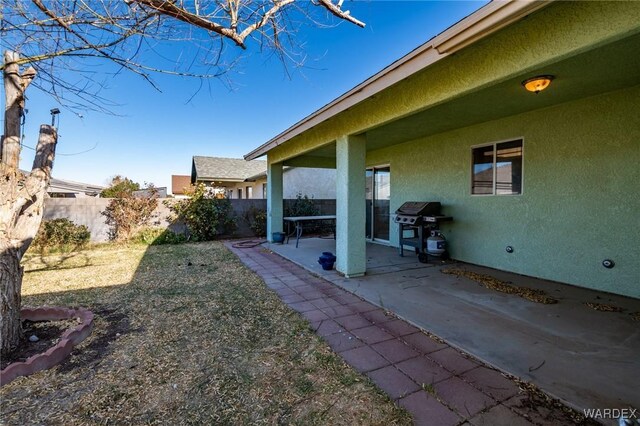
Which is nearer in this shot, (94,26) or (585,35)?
(585,35)

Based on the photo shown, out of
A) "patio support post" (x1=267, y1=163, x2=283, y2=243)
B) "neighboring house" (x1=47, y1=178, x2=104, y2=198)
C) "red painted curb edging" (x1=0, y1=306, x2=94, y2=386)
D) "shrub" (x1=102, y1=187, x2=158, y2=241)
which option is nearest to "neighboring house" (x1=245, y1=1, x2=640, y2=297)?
"patio support post" (x1=267, y1=163, x2=283, y2=243)

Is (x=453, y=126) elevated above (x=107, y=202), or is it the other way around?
(x=453, y=126)

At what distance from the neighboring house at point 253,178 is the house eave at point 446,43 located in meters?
8.58

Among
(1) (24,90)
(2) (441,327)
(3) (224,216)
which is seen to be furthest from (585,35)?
(3) (224,216)

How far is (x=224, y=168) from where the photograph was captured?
1914 cm

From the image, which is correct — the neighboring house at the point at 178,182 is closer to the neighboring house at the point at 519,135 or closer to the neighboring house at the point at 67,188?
the neighboring house at the point at 67,188

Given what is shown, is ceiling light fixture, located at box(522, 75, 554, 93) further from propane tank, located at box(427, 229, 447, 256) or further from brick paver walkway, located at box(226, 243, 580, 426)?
propane tank, located at box(427, 229, 447, 256)

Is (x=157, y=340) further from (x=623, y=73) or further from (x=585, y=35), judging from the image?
(x=623, y=73)

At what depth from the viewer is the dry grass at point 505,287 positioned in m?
4.06

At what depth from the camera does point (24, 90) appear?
9.84 ft

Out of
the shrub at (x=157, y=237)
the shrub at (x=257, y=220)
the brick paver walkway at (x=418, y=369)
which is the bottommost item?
the brick paver walkway at (x=418, y=369)

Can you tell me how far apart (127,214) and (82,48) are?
797 cm

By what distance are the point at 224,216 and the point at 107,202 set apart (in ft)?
11.4

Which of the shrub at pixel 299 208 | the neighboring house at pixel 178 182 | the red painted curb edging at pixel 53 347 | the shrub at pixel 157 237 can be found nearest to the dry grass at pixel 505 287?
the red painted curb edging at pixel 53 347
